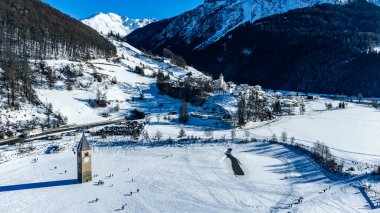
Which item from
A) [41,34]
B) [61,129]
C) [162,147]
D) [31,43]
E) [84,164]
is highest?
[41,34]

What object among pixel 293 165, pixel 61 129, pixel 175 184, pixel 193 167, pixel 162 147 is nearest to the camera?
pixel 175 184

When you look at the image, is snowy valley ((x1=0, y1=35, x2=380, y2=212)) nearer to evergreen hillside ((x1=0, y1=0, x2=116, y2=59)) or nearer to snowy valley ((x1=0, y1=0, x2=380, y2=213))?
snowy valley ((x1=0, y1=0, x2=380, y2=213))

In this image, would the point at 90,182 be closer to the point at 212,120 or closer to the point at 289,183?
the point at 289,183

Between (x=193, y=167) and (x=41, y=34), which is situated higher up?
(x=41, y=34)

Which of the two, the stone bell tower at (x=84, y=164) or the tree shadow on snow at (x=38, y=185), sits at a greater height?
the stone bell tower at (x=84, y=164)

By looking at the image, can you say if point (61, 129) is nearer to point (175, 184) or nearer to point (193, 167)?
point (193, 167)

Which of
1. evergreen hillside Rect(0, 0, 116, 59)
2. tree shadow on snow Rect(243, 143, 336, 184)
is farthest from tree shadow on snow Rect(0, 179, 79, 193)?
evergreen hillside Rect(0, 0, 116, 59)

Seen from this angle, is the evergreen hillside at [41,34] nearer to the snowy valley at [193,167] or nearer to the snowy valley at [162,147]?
the snowy valley at [162,147]

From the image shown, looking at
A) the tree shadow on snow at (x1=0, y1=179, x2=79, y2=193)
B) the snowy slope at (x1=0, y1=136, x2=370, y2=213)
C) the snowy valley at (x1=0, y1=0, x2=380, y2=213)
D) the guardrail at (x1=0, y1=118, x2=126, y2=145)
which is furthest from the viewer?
the guardrail at (x1=0, y1=118, x2=126, y2=145)

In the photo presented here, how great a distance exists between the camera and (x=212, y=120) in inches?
2670

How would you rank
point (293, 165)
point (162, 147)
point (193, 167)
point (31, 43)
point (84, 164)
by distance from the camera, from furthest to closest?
point (31, 43)
point (162, 147)
point (293, 165)
point (193, 167)
point (84, 164)

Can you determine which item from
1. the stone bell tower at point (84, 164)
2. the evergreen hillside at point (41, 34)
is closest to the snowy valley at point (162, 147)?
the stone bell tower at point (84, 164)

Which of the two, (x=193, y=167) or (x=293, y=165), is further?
(x=293, y=165)

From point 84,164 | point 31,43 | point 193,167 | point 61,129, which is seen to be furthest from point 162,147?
point 31,43
